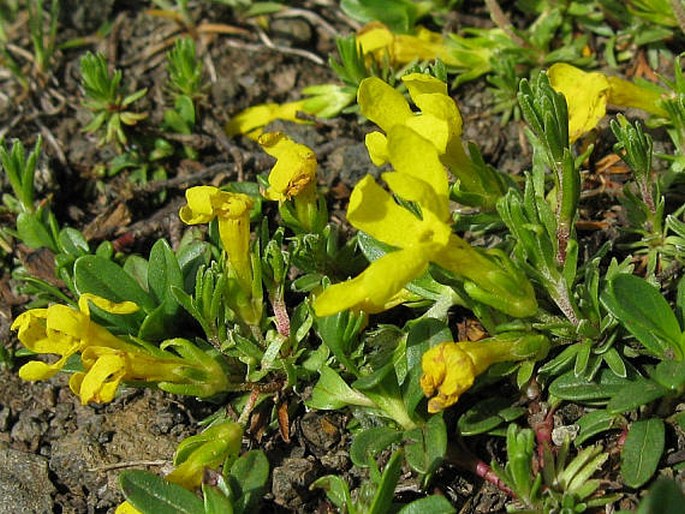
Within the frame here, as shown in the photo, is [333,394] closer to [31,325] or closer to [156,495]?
→ [156,495]

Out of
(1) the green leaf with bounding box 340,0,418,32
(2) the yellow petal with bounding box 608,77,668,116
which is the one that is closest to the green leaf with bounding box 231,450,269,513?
(2) the yellow petal with bounding box 608,77,668,116

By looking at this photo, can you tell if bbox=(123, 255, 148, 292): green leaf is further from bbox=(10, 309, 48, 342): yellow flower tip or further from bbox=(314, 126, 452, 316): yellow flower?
bbox=(314, 126, 452, 316): yellow flower

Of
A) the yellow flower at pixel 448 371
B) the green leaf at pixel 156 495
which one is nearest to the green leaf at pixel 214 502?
the green leaf at pixel 156 495

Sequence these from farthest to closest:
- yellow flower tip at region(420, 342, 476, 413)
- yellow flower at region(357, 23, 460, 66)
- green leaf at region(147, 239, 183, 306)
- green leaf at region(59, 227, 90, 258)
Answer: yellow flower at region(357, 23, 460, 66)
green leaf at region(59, 227, 90, 258)
green leaf at region(147, 239, 183, 306)
yellow flower tip at region(420, 342, 476, 413)

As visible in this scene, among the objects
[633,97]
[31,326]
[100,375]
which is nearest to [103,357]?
[100,375]

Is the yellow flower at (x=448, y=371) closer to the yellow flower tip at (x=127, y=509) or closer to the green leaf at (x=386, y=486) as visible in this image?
the green leaf at (x=386, y=486)

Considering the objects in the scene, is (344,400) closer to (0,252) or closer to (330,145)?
(330,145)

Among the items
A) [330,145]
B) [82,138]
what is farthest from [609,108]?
[82,138]
